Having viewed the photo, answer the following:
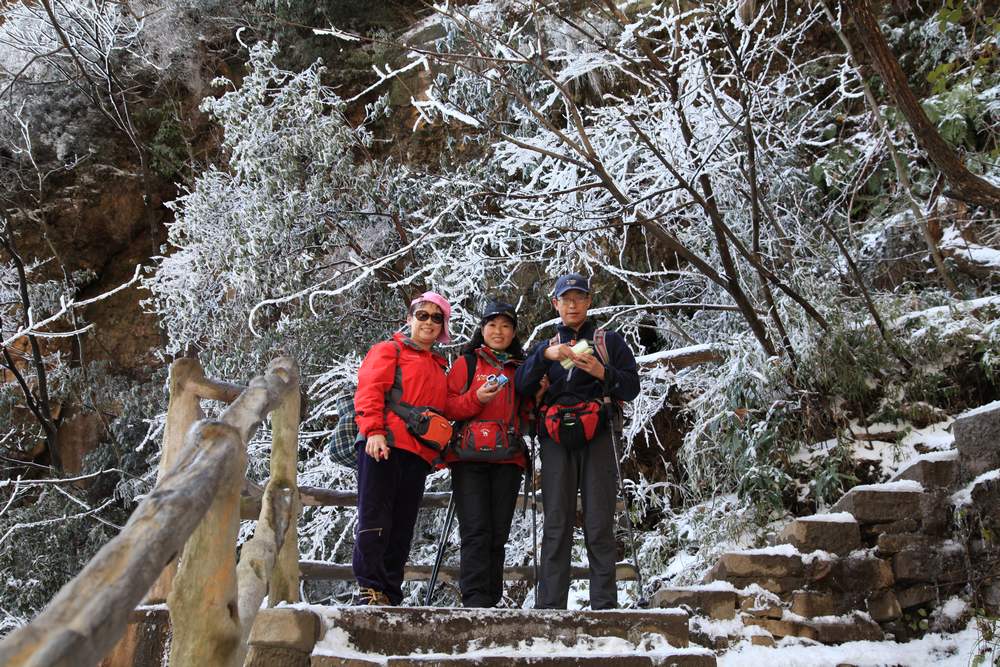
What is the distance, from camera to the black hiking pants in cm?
424

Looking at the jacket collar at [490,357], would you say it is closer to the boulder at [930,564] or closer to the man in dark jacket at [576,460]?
the man in dark jacket at [576,460]

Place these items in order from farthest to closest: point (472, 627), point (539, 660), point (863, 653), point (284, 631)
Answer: point (863, 653) < point (472, 627) < point (539, 660) < point (284, 631)

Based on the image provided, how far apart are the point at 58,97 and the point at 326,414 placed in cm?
833

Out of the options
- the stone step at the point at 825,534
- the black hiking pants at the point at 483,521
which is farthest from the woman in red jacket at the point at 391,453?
the stone step at the point at 825,534

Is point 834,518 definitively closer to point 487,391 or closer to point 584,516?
point 584,516

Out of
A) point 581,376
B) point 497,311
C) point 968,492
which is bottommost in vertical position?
point 968,492

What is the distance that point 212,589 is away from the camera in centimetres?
215

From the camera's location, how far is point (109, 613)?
4.55ft

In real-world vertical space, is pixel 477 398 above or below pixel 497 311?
below

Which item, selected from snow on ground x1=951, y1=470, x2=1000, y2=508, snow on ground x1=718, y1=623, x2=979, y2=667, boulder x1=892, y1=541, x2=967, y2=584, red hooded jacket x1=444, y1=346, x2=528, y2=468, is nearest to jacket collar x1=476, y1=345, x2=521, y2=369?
red hooded jacket x1=444, y1=346, x2=528, y2=468

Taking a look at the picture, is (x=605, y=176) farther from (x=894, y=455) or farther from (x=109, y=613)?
(x=109, y=613)

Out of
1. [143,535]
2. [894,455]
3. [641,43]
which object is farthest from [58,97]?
[143,535]

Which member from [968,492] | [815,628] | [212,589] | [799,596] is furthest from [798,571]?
[212,589]

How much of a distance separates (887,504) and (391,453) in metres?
3.05
